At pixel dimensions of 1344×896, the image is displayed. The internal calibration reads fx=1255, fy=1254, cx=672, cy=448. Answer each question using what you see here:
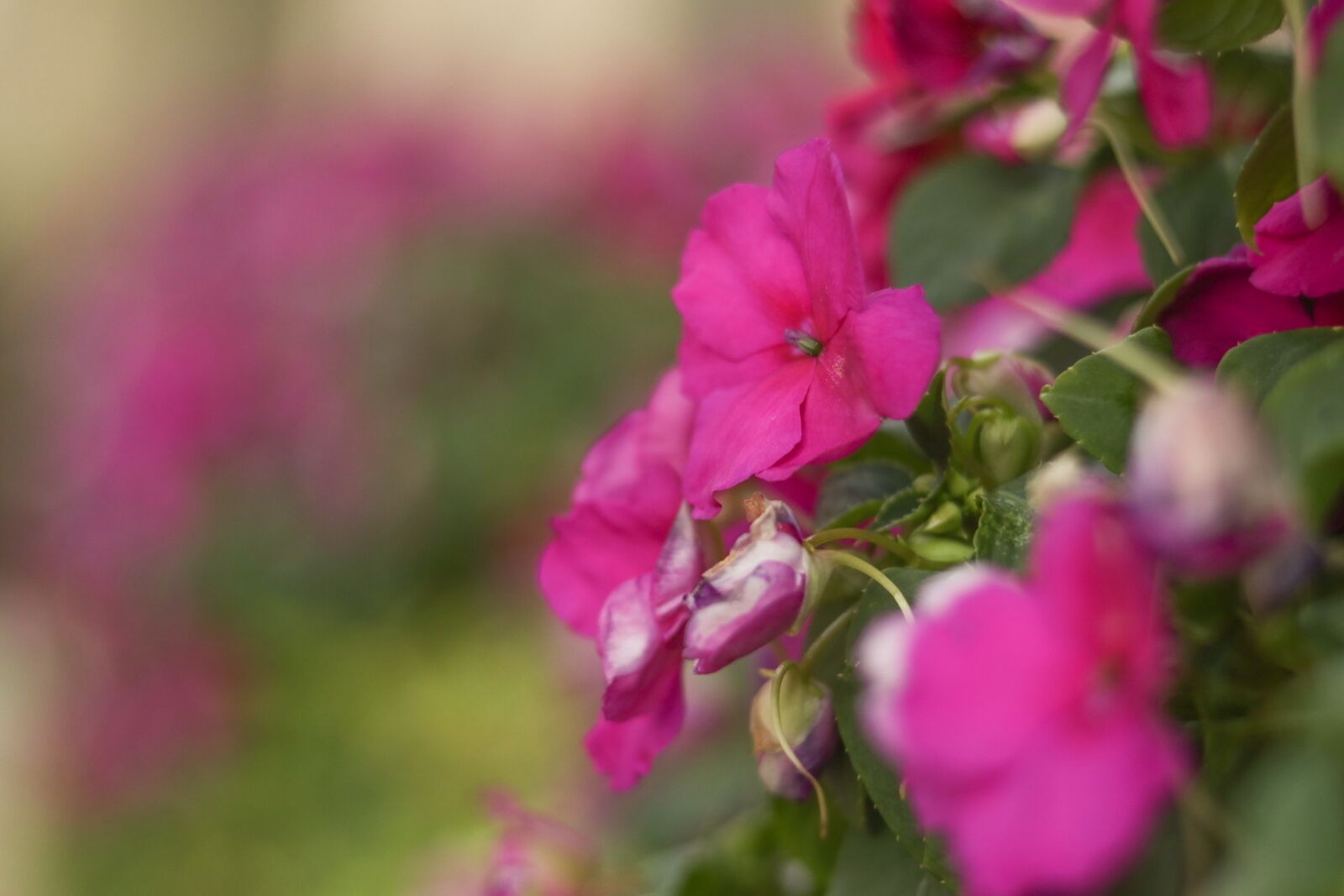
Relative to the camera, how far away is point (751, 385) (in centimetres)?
32

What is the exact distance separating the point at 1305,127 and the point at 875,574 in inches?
5.2

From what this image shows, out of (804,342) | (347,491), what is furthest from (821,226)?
(347,491)

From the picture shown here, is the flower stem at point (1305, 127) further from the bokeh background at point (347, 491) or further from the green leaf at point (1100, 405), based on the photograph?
the bokeh background at point (347, 491)

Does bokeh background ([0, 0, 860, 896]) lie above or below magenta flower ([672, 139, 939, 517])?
below

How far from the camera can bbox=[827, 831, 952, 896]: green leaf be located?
0.30 m

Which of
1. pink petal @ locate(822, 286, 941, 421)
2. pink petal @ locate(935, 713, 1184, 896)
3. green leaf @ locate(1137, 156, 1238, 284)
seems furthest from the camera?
green leaf @ locate(1137, 156, 1238, 284)

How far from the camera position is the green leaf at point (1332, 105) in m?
0.20

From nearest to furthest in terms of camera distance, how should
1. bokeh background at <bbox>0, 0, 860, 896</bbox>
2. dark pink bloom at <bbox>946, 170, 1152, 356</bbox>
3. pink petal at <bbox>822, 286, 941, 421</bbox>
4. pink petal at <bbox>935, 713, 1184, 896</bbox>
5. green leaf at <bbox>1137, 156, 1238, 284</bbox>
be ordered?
pink petal at <bbox>935, 713, 1184, 896</bbox>, pink petal at <bbox>822, 286, 941, 421</bbox>, green leaf at <bbox>1137, 156, 1238, 284</bbox>, dark pink bloom at <bbox>946, 170, 1152, 356</bbox>, bokeh background at <bbox>0, 0, 860, 896</bbox>

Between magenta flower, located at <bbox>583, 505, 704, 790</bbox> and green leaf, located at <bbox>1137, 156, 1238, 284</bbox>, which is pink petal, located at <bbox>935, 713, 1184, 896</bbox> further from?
green leaf, located at <bbox>1137, 156, 1238, 284</bbox>

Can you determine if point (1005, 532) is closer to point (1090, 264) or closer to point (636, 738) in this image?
point (636, 738)

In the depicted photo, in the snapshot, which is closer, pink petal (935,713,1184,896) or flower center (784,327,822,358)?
pink petal (935,713,1184,896)

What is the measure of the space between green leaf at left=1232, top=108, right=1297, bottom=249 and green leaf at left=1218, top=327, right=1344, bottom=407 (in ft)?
0.18

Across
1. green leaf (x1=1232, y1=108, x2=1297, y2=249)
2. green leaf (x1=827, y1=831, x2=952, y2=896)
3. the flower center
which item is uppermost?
the flower center

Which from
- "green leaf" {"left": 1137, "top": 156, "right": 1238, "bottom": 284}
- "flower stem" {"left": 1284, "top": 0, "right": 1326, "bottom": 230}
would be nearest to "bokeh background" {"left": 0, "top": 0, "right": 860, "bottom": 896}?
"green leaf" {"left": 1137, "top": 156, "right": 1238, "bottom": 284}
